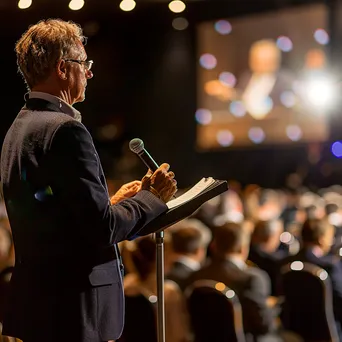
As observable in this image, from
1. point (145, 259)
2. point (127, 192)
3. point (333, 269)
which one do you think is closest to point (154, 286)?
point (145, 259)

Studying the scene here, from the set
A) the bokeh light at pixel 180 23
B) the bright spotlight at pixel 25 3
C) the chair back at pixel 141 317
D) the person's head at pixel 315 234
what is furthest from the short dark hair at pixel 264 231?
the bokeh light at pixel 180 23

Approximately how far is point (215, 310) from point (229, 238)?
587 millimetres

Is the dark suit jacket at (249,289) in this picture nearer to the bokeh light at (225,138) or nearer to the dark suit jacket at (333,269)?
the dark suit jacket at (333,269)

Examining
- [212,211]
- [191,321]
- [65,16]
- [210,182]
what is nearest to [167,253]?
[191,321]

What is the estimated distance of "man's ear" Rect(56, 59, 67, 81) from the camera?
5.92 feet

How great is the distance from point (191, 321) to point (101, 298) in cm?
158

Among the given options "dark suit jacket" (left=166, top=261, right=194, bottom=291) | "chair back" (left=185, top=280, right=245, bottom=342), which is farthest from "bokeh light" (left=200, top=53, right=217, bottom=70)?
"chair back" (left=185, top=280, right=245, bottom=342)

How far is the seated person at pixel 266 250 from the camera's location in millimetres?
4530

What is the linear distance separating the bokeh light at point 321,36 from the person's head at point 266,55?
61 centimetres

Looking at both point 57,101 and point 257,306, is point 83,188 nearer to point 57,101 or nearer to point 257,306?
point 57,101

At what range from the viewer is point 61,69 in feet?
5.95

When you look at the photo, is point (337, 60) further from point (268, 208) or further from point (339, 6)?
point (268, 208)

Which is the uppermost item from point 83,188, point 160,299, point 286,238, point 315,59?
point 315,59

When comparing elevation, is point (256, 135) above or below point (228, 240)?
above
